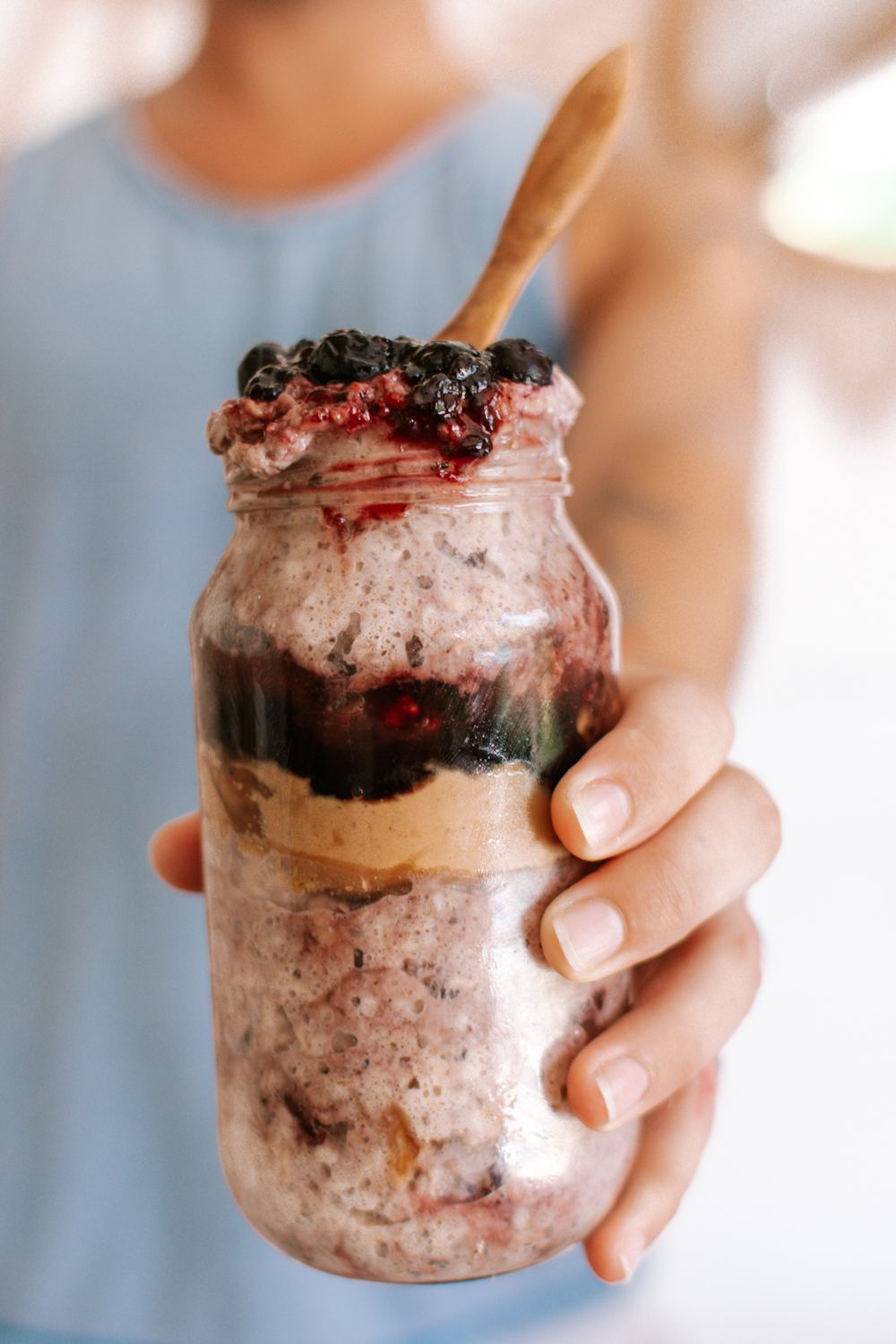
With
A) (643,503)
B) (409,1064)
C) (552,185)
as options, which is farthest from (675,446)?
(409,1064)

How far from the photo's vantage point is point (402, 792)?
0.47 metres

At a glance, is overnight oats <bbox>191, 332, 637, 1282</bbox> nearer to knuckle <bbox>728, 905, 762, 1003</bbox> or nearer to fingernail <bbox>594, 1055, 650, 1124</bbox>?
fingernail <bbox>594, 1055, 650, 1124</bbox>

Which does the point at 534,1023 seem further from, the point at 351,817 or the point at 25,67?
the point at 25,67

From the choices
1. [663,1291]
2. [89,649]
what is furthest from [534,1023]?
[663,1291]

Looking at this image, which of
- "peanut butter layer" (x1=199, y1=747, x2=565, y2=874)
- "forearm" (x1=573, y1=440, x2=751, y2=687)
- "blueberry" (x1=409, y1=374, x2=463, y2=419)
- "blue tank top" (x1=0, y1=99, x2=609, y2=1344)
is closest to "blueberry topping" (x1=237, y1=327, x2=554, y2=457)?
"blueberry" (x1=409, y1=374, x2=463, y2=419)

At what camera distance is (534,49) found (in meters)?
1.79

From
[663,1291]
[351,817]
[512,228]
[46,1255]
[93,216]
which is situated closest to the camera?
[351,817]

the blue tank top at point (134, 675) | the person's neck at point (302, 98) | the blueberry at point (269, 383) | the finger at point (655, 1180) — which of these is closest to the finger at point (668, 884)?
the finger at point (655, 1180)

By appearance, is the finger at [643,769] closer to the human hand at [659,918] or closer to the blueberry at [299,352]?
the human hand at [659,918]

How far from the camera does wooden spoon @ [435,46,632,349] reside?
55cm

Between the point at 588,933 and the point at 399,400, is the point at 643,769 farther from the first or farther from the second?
the point at 399,400

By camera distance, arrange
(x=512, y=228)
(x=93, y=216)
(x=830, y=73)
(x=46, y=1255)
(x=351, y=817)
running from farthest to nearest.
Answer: (x=830, y=73) < (x=93, y=216) < (x=46, y=1255) < (x=512, y=228) < (x=351, y=817)

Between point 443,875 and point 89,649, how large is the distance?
73cm

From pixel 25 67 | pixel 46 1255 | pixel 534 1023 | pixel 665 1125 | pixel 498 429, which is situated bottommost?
pixel 46 1255
